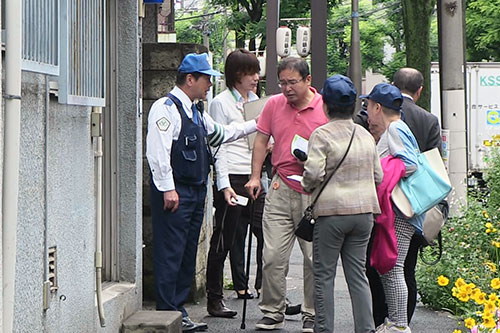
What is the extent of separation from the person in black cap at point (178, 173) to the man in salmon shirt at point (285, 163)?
44 centimetres

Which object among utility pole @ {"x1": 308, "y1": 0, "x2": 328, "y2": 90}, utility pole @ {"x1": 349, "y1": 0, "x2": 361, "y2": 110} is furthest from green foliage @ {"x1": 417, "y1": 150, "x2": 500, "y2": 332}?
Result: utility pole @ {"x1": 349, "y1": 0, "x2": 361, "y2": 110}

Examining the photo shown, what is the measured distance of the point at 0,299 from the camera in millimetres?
3822

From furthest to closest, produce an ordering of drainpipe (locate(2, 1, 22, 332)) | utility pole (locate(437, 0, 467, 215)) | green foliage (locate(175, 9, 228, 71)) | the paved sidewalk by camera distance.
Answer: green foliage (locate(175, 9, 228, 71)) → utility pole (locate(437, 0, 467, 215)) → the paved sidewalk → drainpipe (locate(2, 1, 22, 332))

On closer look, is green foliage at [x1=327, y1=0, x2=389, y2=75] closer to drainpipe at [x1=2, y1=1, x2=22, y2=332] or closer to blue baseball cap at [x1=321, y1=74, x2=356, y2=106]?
blue baseball cap at [x1=321, y1=74, x2=356, y2=106]

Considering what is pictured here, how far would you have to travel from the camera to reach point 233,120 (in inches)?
317

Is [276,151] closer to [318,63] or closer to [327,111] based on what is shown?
[327,111]

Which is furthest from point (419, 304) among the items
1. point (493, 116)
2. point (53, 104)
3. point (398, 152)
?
point (493, 116)

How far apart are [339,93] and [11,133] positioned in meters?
2.91

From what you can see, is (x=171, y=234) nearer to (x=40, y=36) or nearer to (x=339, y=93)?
(x=339, y=93)

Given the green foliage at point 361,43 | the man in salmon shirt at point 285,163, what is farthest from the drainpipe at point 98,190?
the green foliage at point 361,43

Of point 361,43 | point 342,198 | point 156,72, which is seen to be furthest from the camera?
point 361,43

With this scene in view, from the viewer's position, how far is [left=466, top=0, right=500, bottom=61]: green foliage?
35938mm

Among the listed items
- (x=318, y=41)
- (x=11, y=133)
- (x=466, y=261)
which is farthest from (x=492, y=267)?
(x=318, y=41)

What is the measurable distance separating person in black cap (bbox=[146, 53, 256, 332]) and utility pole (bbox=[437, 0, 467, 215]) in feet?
19.6
